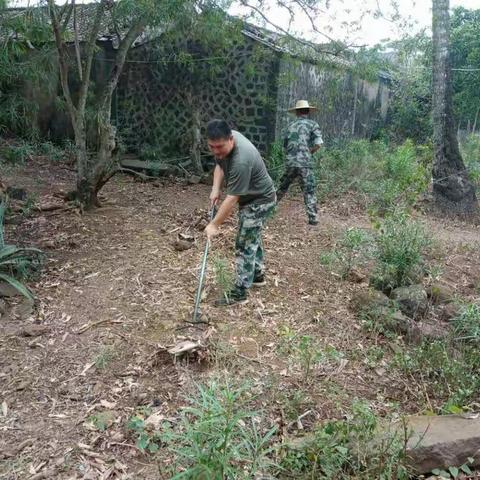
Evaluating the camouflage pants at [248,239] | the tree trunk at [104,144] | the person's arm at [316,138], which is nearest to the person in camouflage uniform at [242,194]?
the camouflage pants at [248,239]

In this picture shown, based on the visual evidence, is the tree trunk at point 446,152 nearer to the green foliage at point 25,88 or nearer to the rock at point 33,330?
the green foliage at point 25,88

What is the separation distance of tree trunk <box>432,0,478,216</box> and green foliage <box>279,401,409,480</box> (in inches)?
277

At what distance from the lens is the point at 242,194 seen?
4.48m

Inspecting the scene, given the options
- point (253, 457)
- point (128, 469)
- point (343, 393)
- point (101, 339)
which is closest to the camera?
point (253, 457)

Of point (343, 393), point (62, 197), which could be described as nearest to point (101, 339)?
point (343, 393)

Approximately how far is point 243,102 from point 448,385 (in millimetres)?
8332

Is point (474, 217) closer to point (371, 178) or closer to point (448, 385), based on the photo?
point (371, 178)

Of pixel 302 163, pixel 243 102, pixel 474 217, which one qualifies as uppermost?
pixel 243 102

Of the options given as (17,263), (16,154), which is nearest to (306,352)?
(17,263)

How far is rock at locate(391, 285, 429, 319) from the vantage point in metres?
5.00

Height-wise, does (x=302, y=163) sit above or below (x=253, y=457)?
above

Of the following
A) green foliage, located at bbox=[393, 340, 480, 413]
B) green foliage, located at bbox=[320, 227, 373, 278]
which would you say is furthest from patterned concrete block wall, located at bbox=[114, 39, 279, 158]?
green foliage, located at bbox=[393, 340, 480, 413]

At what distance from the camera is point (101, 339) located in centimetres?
436

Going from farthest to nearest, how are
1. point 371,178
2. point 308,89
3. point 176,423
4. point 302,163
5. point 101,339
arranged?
point 308,89, point 371,178, point 302,163, point 101,339, point 176,423
